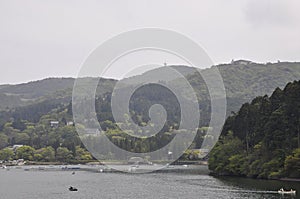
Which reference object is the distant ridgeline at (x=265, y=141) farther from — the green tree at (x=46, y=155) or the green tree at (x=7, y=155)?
the green tree at (x=7, y=155)

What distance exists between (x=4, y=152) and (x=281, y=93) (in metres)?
139

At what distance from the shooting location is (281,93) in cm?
7838

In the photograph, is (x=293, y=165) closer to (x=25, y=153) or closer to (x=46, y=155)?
(x=46, y=155)

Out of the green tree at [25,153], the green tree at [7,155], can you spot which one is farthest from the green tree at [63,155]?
the green tree at [7,155]

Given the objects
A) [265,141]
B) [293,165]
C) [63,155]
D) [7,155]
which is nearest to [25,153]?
[7,155]

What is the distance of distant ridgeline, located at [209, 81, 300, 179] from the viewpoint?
71438 millimetres

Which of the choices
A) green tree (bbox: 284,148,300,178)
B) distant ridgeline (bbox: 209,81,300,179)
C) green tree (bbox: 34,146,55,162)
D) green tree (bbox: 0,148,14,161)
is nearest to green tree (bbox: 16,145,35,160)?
green tree (bbox: 34,146,55,162)

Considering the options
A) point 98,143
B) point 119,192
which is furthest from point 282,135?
point 98,143


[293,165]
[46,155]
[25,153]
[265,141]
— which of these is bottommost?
[293,165]

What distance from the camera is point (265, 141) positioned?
74875mm

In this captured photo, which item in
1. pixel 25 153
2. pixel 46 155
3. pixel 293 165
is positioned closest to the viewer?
pixel 293 165

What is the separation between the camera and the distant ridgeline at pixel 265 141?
234 feet

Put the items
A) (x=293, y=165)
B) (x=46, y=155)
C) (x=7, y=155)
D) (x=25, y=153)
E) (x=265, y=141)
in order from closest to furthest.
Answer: (x=293, y=165) → (x=265, y=141) → (x=46, y=155) → (x=25, y=153) → (x=7, y=155)

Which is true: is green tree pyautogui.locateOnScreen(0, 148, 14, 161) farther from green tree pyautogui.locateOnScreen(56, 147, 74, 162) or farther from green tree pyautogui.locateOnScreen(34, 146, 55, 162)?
green tree pyautogui.locateOnScreen(56, 147, 74, 162)
